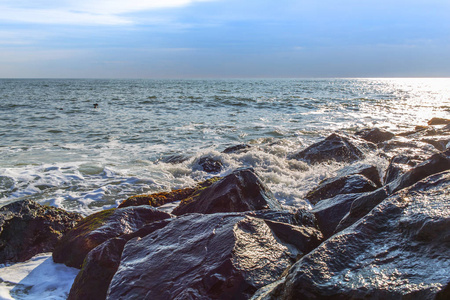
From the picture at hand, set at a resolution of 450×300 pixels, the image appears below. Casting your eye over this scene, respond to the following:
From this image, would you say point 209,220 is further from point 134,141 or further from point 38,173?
point 134,141

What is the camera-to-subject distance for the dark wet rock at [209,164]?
891cm

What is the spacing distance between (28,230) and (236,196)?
285 centimetres

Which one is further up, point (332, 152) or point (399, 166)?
point (399, 166)

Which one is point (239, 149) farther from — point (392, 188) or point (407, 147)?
point (392, 188)

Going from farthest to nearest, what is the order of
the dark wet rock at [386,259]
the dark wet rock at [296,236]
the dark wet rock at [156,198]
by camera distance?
the dark wet rock at [156,198] < the dark wet rock at [296,236] < the dark wet rock at [386,259]

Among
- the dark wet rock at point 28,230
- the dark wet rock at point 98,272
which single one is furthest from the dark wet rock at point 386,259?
the dark wet rock at point 28,230

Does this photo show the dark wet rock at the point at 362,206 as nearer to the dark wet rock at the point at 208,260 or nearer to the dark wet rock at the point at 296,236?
the dark wet rock at the point at 296,236

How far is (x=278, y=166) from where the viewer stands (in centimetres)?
884

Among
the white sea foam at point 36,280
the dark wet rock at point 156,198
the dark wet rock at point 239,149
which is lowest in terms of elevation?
the white sea foam at point 36,280

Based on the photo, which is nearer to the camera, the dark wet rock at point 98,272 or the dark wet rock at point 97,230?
the dark wet rock at point 98,272

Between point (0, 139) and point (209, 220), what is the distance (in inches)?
500

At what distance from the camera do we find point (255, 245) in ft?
8.85

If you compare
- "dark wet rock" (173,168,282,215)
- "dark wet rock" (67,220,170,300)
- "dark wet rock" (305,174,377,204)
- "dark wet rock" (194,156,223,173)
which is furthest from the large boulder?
"dark wet rock" (194,156,223,173)

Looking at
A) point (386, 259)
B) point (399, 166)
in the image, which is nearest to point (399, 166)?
point (399, 166)
